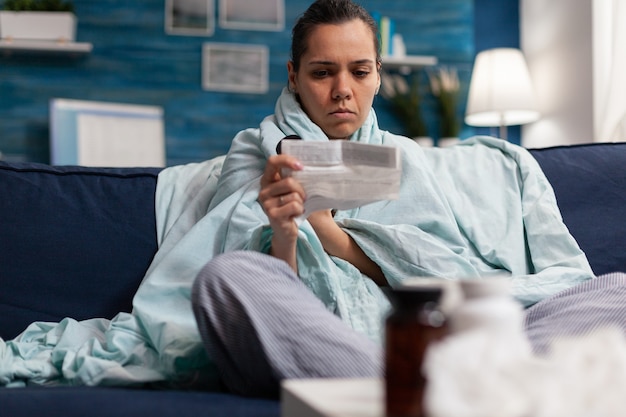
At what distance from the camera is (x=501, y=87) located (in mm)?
3816

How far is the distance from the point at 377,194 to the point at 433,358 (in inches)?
26.9

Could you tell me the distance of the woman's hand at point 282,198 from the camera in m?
1.37

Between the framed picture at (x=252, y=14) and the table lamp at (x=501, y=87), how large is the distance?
3.30ft

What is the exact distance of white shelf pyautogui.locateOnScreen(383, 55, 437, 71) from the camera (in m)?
4.09

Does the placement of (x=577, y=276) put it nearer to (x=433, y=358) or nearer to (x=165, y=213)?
(x=165, y=213)

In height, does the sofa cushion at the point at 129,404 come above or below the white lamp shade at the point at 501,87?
below

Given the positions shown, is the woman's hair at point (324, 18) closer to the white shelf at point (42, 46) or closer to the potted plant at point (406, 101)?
the white shelf at point (42, 46)

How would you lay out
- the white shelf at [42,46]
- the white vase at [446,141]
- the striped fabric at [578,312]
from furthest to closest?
the white vase at [446,141]
the white shelf at [42,46]
the striped fabric at [578,312]

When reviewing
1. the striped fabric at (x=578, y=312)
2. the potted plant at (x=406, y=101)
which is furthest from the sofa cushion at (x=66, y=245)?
the potted plant at (x=406, y=101)

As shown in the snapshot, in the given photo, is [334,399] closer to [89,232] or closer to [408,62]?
[89,232]

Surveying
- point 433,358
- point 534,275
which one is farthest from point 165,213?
point 433,358

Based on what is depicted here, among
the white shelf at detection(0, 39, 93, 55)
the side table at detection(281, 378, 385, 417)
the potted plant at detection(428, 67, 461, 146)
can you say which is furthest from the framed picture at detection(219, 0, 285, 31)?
the side table at detection(281, 378, 385, 417)

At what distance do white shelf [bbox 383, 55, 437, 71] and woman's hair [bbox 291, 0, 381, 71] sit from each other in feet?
7.38

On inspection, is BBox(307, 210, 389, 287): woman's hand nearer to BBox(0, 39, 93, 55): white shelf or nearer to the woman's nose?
the woman's nose
